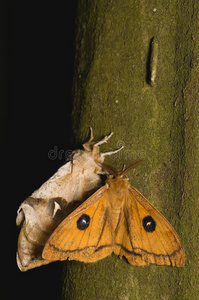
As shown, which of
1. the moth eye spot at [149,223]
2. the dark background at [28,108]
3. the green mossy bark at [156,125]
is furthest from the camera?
the dark background at [28,108]

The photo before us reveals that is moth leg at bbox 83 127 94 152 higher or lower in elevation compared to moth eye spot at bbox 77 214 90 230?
higher

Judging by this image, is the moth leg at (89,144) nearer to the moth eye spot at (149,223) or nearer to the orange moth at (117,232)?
the orange moth at (117,232)

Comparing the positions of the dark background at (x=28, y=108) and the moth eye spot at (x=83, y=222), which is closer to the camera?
the moth eye spot at (x=83, y=222)

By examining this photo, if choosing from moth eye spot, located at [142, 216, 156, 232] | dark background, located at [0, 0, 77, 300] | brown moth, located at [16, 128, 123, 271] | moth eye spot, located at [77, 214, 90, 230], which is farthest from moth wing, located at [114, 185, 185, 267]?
dark background, located at [0, 0, 77, 300]

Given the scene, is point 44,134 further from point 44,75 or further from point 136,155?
point 136,155

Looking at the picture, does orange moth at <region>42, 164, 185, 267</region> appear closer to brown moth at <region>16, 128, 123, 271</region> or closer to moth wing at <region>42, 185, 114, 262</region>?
moth wing at <region>42, 185, 114, 262</region>

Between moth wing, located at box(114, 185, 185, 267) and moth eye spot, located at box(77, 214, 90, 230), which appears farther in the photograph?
moth eye spot, located at box(77, 214, 90, 230)

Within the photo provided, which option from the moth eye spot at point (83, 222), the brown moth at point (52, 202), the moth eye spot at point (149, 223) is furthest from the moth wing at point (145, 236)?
the brown moth at point (52, 202)

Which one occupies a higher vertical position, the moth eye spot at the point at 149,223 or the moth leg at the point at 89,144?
the moth leg at the point at 89,144

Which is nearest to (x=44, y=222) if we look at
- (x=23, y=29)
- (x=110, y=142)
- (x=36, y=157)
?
(x=110, y=142)
